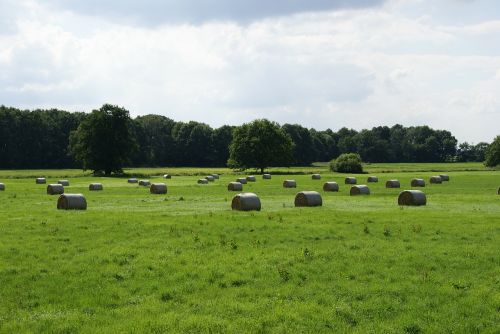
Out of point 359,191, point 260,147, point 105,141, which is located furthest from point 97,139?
point 359,191

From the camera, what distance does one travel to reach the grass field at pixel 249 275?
1428cm

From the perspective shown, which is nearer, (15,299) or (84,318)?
(84,318)

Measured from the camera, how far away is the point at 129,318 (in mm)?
14406

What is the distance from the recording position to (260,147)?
12075cm

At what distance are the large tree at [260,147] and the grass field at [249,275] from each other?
93198mm

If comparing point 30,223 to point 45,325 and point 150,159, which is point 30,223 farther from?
point 150,159

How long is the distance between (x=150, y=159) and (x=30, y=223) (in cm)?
15742

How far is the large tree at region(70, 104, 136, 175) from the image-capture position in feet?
366

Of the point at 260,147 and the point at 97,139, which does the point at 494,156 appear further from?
→ the point at 97,139

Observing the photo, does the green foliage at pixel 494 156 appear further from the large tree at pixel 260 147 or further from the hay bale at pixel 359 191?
the hay bale at pixel 359 191

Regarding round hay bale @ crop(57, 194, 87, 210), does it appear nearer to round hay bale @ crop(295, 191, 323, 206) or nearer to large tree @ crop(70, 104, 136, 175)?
round hay bale @ crop(295, 191, 323, 206)

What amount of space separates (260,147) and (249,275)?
103 m

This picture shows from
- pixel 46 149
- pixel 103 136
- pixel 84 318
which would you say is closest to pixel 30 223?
pixel 84 318

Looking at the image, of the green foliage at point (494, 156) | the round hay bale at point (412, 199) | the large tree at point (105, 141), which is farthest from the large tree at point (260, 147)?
Result: the round hay bale at point (412, 199)
